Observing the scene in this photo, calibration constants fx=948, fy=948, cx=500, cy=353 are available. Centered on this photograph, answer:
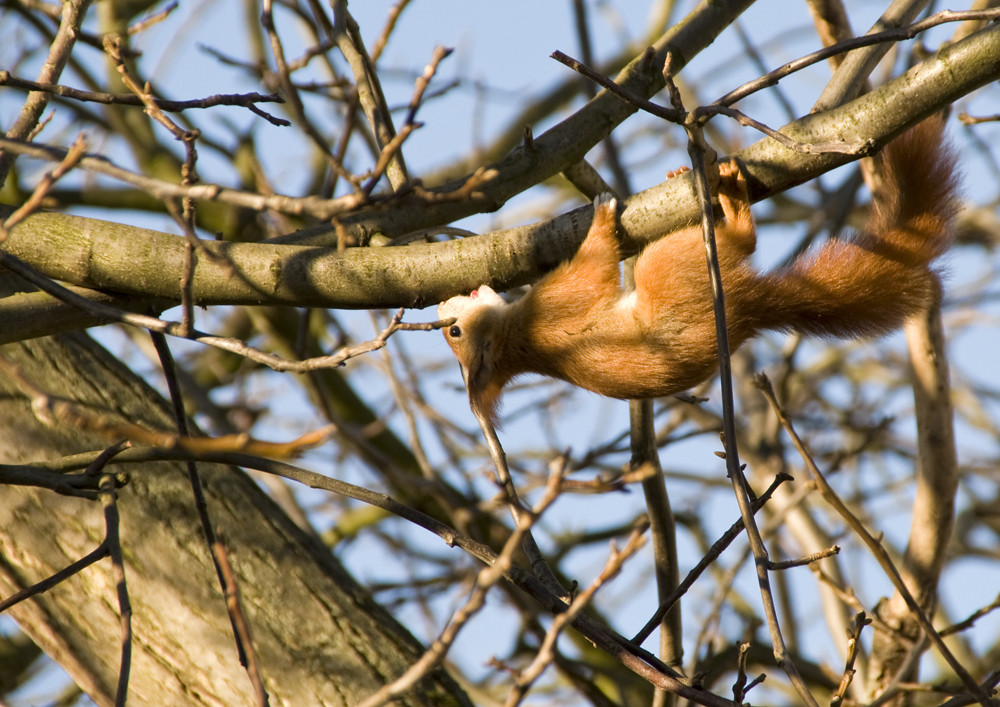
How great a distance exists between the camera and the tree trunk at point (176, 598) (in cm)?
331

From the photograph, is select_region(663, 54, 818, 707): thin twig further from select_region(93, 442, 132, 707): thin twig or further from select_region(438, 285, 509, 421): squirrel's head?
select_region(438, 285, 509, 421): squirrel's head

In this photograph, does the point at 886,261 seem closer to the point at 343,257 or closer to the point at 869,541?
the point at 869,541

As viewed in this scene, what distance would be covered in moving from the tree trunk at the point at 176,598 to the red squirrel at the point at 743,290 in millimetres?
1148

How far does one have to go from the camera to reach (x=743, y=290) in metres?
3.54

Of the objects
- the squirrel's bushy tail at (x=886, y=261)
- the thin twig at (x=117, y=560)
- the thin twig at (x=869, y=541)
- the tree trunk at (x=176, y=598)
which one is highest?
the squirrel's bushy tail at (x=886, y=261)

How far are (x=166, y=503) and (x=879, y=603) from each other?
2934 mm

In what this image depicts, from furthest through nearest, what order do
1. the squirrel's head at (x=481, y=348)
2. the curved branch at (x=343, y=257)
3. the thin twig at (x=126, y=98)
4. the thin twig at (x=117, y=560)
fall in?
1. the squirrel's head at (x=481, y=348)
2. the curved branch at (x=343, y=257)
3. the thin twig at (x=126, y=98)
4. the thin twig at (x=117, y=560)

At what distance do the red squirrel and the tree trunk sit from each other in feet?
3.77

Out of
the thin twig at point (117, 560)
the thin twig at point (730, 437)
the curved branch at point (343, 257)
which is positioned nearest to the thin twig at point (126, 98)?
the curved branch at point (343, 257)

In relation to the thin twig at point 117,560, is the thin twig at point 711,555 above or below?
above

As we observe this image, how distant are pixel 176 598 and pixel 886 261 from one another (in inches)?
112

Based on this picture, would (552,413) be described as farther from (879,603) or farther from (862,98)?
(862,98)

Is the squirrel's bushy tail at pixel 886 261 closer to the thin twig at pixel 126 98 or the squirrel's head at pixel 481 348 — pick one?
the squirrel's head at pixel 481 348

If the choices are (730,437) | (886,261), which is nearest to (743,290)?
(886,261)
